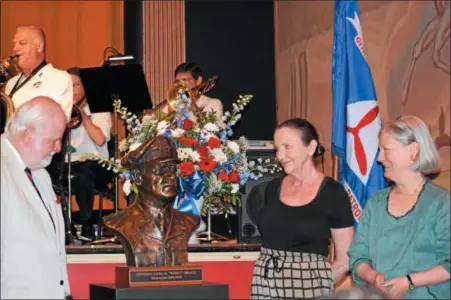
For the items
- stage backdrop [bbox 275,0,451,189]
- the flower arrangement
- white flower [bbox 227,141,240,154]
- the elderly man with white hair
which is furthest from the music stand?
the elderly man with white hair

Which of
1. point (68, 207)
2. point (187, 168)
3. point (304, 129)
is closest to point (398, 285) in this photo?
point (304, 129)

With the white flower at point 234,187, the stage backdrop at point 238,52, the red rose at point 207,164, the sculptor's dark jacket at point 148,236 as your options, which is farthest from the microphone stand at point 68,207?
the stage backdrop at point 238,52

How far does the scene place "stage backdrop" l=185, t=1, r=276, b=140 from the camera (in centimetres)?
1015

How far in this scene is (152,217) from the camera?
15.4 ft

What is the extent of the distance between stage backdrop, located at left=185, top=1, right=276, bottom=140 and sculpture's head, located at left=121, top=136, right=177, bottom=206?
5476mm

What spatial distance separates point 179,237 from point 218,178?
1.11 metres

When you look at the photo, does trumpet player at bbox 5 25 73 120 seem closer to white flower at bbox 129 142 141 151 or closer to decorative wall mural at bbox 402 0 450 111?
white flower at bbox 129 142 141 151

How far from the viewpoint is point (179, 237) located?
15.4ft

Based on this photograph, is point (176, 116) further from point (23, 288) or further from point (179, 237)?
point (23, 288)

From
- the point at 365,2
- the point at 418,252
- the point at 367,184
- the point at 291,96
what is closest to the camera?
the point at 418,252

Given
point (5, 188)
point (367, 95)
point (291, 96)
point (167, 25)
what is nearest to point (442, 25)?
point (367, 95)

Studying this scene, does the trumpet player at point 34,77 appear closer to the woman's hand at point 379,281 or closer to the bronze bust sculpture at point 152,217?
the bronze bust sculpture at point 152,217

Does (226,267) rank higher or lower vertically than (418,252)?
lower

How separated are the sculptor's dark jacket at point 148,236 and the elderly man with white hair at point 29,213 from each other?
719 millimetres
